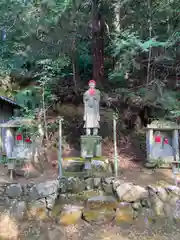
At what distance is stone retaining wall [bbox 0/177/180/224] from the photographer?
4.14 m

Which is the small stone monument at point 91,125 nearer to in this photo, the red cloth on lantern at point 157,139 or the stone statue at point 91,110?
the stone statue at point 91,110

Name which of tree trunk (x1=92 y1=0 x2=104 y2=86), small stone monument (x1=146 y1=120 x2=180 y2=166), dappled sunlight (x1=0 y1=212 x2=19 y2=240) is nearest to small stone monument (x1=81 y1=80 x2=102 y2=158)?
small stone monument (x1=146 y1=120 x2=180 y2=166)

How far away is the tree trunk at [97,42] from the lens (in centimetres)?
756

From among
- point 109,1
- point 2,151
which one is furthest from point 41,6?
point 2,151

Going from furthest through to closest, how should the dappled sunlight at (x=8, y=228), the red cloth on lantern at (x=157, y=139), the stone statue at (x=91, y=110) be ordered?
1. the stone statue at (x=91, y=110)
2. the red cloth on lantern at (x=157, y=139)
3. the dappled sunlight at (x=8, y=228)

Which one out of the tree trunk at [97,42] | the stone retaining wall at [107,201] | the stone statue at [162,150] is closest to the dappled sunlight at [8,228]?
the stone retaining wall at [107,201]

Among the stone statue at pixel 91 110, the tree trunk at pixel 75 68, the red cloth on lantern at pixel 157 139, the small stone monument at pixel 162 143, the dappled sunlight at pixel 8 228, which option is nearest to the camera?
→ the dappled sunlight at pixel 8 228

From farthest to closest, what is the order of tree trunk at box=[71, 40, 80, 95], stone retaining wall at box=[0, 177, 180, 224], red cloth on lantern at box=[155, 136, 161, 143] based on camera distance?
tree trunk at box=[71, 40, 80, 95]
red cloth on lantern at box=[155, 136, 161, 143]
stone retaining wall at box=[0, 177, 180, 224]

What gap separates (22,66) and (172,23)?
7055 mm

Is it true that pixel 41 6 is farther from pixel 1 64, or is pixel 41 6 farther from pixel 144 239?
pixel 144 239

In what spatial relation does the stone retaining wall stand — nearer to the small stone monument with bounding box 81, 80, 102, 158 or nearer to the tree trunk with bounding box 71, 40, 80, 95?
the small stone monument with bounding box 81, 80, 102, 158

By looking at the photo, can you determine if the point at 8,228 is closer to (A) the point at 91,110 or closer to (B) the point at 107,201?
(B) the point at 107,201

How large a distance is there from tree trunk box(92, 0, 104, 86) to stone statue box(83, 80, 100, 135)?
2.21m

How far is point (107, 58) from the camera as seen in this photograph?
952 cm
